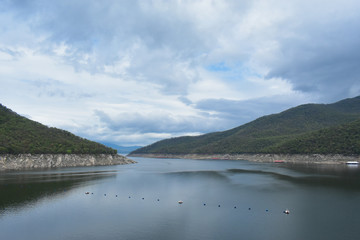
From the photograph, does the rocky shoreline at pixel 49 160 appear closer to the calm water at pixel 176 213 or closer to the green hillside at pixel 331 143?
the calm water at pixel 176 213

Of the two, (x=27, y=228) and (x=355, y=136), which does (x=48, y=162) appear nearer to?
(x=27, y=228)

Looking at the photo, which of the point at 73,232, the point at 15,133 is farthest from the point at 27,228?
the point at 15,133

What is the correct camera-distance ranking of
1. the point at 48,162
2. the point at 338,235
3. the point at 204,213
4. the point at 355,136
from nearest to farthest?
the point at 338,235 → the point at 204,213 → the point at 48,162 → the point at 355,136

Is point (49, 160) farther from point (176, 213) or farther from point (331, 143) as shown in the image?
point (331, 143)

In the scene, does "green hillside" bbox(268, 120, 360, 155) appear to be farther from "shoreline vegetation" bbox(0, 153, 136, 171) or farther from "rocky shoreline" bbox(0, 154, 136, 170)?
"shoreline vegetation" bbox(0, 153, 136, 171)

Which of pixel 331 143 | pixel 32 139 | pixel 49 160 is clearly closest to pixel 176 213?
pixel 49 160
